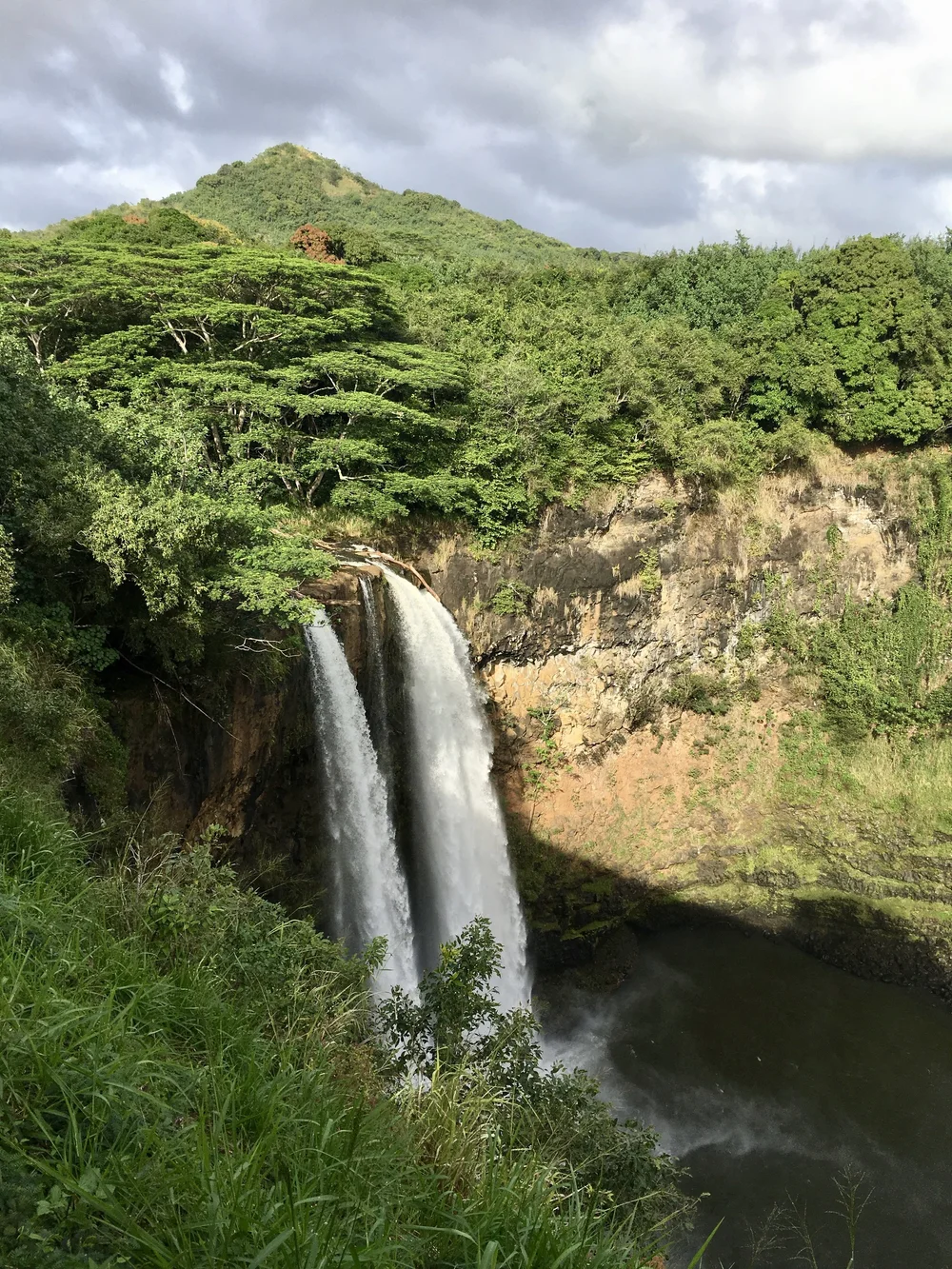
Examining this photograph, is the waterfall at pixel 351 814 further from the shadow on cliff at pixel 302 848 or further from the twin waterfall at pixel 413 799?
the shadow on cliff at pixel 302 848

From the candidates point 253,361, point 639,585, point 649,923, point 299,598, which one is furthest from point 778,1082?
point 253,361

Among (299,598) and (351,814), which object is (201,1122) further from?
(351,814)

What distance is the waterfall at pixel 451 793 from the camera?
14.0m

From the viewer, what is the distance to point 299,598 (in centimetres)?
1058

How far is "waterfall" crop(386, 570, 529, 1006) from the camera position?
46.0 ft

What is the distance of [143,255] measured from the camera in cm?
1571

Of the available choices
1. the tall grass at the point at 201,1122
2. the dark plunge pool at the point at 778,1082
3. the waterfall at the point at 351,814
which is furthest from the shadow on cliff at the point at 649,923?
the tall grass at the point at 201,1122

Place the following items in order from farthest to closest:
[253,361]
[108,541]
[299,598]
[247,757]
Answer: [253,361]
[247,757]
[299,598]
[108,541]

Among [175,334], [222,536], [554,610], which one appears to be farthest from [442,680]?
[175,334]

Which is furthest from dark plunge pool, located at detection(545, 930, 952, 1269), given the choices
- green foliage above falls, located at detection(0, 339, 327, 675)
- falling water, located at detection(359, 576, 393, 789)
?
green foliage above falls, located at detection(0, 339, 327, 675)

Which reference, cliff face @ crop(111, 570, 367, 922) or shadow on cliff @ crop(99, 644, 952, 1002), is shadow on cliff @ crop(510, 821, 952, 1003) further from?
cliff face @ crop(111, 570, 367, 922)

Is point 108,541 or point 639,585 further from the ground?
point 108,541

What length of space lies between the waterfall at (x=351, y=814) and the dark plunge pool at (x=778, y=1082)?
4.74 meters

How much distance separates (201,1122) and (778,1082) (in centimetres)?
1379
